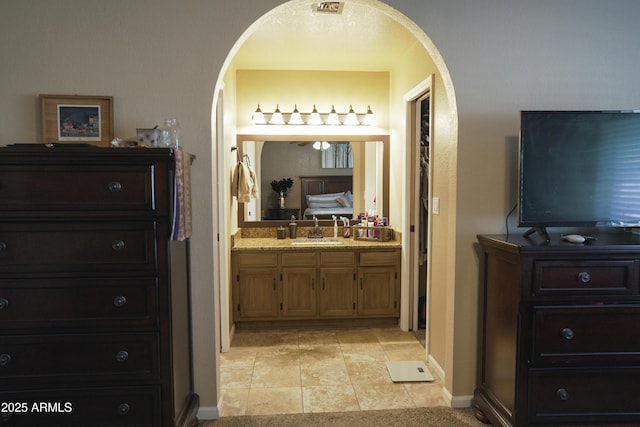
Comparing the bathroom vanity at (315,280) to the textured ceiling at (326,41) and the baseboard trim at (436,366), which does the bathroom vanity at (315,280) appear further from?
the textured ceiling at (326,41)

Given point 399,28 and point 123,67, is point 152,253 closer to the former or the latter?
point 123,67

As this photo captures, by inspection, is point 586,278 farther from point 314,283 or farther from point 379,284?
point 314,283

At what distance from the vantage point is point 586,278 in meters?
1.92

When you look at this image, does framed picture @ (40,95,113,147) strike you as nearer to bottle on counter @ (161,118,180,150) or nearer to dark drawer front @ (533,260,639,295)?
bottle on counter @ (161,118,180,150)

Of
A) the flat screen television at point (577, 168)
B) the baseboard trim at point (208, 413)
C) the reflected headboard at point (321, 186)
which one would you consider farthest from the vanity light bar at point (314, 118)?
the baseboard trim at point (208, 413)

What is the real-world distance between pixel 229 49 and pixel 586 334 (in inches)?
91.6

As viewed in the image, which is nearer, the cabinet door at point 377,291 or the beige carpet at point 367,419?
the beige carpet at point 367,419

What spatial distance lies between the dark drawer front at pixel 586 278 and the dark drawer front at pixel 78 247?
1.84 m

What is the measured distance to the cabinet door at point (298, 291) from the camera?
150 inches

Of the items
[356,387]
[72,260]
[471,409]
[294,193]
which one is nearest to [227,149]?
[294,193]

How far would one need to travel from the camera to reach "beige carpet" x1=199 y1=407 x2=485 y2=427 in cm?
230

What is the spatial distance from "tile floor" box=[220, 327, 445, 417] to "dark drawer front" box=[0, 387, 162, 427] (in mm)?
659

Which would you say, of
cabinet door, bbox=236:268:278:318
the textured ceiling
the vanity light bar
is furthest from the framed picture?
the vanity light bar

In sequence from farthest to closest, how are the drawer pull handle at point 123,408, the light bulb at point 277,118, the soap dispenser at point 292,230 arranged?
the soap dispenser at point 292,230 < the light bulb at point 277,118 < the drawer pull handle at point 123,408
